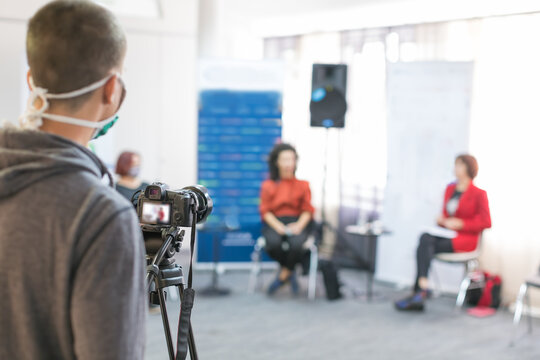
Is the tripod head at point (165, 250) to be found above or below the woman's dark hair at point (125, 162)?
below

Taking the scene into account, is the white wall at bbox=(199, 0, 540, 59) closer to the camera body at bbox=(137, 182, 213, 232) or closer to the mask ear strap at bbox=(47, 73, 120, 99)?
the camera body at bbox=(137, 182, 213, 232)

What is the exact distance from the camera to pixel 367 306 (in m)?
4.99

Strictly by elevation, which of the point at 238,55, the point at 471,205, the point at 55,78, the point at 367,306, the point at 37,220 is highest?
the point at 238,55

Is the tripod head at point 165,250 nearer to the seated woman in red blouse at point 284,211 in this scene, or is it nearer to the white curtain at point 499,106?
the seated woman in red blouse at point 284,211

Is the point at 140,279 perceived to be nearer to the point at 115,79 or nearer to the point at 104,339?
the point at 104,339

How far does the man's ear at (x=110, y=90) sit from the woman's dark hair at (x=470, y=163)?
170 inches

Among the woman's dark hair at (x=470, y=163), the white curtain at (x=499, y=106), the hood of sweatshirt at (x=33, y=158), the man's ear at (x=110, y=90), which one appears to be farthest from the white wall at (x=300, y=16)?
the hood of sweatshirt at (x=33, y=158)

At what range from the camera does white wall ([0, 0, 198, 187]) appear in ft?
19.8

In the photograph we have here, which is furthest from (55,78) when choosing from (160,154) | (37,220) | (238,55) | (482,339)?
(238,55)

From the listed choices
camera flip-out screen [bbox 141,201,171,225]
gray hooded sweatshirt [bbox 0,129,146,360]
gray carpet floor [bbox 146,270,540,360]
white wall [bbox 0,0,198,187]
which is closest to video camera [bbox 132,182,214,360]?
camera flip-out screen [bbox 141,201,171,225]

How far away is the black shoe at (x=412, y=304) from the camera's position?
4859 mm

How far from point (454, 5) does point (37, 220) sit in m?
5.12

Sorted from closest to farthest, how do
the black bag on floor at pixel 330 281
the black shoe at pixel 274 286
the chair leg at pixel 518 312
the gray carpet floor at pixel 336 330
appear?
the gray carpet floor at pixel 336 330, the chair leg at pixel 518 312, the black bag on floor at pixel 330 281, the black shoe at pixel 274 286

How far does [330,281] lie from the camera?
5.16 meters
